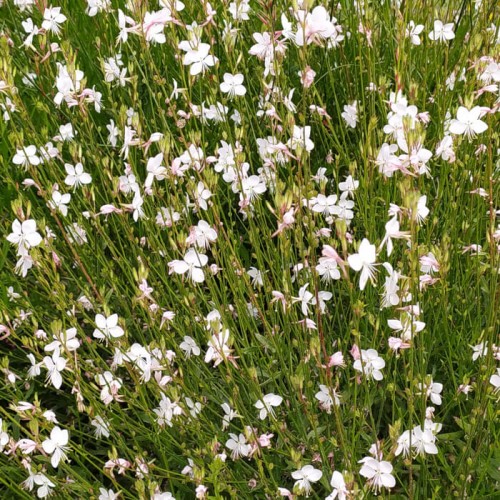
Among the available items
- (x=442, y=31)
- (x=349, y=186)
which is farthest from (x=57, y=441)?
(x=442, y=31)

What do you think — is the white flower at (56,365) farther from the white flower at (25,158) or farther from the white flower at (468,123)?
the white flower at (468,123)

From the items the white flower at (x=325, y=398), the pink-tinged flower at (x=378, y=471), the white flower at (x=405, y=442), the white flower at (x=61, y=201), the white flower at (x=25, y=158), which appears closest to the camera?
the pink-tinged flower at (x=378, y=471)

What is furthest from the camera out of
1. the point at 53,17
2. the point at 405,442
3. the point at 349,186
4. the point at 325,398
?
the point at 53,17

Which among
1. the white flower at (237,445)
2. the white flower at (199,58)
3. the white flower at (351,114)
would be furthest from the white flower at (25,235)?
the white flower at (351,114)

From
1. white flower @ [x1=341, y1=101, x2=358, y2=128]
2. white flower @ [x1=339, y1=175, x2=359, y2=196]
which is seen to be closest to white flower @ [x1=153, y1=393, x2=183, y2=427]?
white flower @ [x1=339, y1=175, x2=359, y2=196]

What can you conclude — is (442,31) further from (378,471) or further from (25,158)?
(378,471)

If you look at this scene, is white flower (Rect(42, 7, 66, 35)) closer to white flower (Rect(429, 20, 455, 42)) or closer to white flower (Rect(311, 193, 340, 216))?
white flower (Rect(311, 193, 340, 216))
